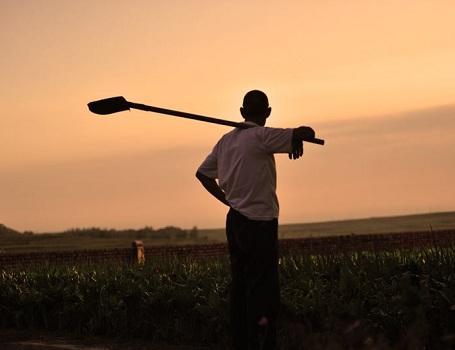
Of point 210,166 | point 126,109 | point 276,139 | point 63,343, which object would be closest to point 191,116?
point 210,166

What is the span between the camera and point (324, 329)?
26.2 ft

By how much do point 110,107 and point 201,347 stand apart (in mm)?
2716

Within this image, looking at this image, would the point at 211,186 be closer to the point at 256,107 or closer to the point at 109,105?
the point at 256,107

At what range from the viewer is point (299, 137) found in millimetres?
6051

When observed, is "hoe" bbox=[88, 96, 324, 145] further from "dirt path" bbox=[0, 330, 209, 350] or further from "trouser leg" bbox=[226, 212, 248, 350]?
"dirt path" bbox=[0, 330, 209, 350]

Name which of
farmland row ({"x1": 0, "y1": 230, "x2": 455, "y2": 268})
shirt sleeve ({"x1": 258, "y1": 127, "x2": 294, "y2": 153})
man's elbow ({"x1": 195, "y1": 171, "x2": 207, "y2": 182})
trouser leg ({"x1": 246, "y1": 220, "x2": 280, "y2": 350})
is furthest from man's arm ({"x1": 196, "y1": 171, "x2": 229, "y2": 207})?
farmland row ({"x1": 0, "y1": 230, "x2": 455, "y2": 268})

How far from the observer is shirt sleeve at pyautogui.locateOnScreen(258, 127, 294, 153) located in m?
6.13

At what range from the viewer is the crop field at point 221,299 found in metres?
7.34

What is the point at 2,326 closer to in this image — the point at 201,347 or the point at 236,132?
the point at 201,347

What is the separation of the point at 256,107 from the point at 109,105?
1.63 meters

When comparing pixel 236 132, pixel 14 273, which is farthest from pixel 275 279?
pixel 14 273

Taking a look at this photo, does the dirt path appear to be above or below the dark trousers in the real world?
below

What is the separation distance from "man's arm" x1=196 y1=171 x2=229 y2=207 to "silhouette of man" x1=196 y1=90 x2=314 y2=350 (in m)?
0.29

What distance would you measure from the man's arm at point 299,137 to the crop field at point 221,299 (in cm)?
123
